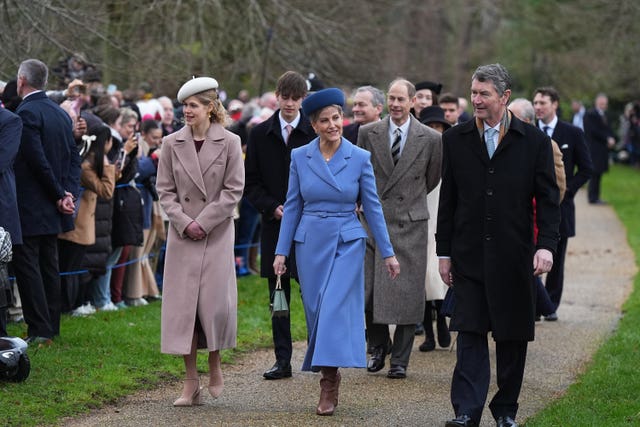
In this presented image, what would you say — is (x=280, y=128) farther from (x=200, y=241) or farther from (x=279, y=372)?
(x=279, y=372)

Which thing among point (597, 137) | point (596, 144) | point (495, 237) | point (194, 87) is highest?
point (194, 87)

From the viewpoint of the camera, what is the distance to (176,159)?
27.0 ft

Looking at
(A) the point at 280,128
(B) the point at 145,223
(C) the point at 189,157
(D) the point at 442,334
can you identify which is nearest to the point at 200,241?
(C) the point at 189,157

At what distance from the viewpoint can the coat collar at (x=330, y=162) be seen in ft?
26.5

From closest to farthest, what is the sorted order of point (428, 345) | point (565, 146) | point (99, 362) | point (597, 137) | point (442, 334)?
point (99, 362) < point (428, 345) < point (442, 334) < point (565, 146) < point (597, 137)

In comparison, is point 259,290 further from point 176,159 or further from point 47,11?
point 176,159

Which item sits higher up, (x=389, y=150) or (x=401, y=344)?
(x=389, y=150)

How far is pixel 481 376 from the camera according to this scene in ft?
24.5

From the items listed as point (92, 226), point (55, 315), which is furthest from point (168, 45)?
point (55, 315)

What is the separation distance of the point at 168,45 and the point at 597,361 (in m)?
11.0

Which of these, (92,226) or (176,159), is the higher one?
(176,159)

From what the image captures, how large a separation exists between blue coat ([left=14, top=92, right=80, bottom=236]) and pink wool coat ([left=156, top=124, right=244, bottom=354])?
1.83 meters

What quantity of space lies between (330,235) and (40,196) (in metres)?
2.88

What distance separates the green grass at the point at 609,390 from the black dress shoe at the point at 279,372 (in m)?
1.99
